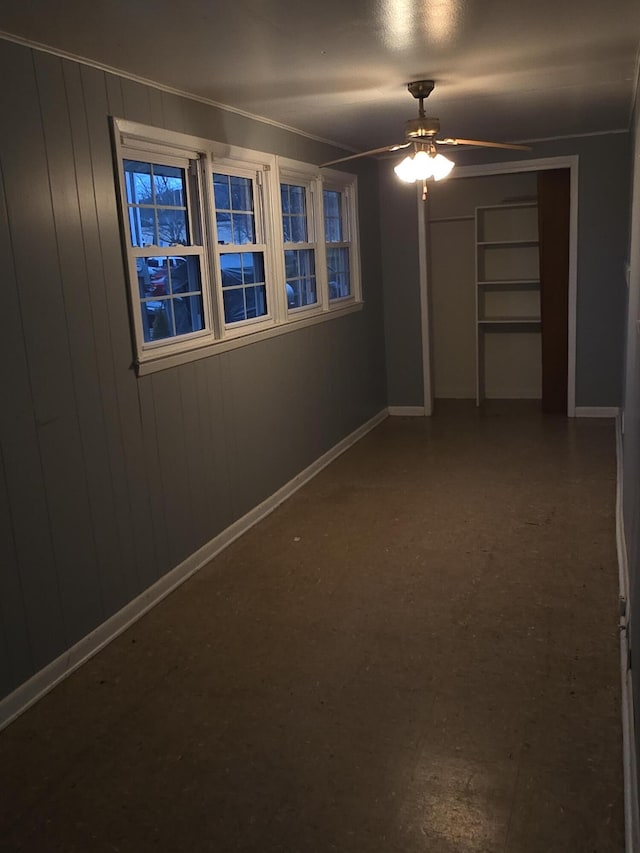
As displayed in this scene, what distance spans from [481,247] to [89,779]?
6.24 m

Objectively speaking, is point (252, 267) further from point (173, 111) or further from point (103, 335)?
point (103, 335)

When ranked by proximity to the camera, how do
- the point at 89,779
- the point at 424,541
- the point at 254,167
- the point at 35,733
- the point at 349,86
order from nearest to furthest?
Result: 1. the point at 89,779
2. the point at 35,733
3. the point at 349,86
4. the point at 424,541
5. the point at 254,167

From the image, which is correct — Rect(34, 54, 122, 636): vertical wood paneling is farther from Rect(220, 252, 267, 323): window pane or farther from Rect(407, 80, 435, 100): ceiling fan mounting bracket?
Rect(407, 80, 435, 100): ceiling fan mounting bracket

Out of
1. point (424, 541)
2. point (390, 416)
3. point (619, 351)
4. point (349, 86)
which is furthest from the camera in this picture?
point (390, 416)

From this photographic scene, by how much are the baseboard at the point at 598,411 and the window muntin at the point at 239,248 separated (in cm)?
333

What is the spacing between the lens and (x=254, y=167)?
4770 mm

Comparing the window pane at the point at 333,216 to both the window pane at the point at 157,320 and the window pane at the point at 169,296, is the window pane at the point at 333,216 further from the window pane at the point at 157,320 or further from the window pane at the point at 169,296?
the window pane at the point at 157,320

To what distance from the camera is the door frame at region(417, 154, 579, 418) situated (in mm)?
6539

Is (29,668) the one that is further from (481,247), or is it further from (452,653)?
(481,247)

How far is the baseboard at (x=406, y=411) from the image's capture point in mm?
7480

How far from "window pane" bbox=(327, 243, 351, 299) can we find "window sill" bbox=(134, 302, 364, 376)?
9.6 inches

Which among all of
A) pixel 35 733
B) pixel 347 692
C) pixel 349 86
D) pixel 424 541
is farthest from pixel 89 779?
pixel 349 86

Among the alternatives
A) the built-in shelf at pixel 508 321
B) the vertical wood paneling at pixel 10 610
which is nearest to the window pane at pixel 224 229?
the vertical wood paneling at pixel 10 610

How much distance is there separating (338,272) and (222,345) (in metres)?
2.43
